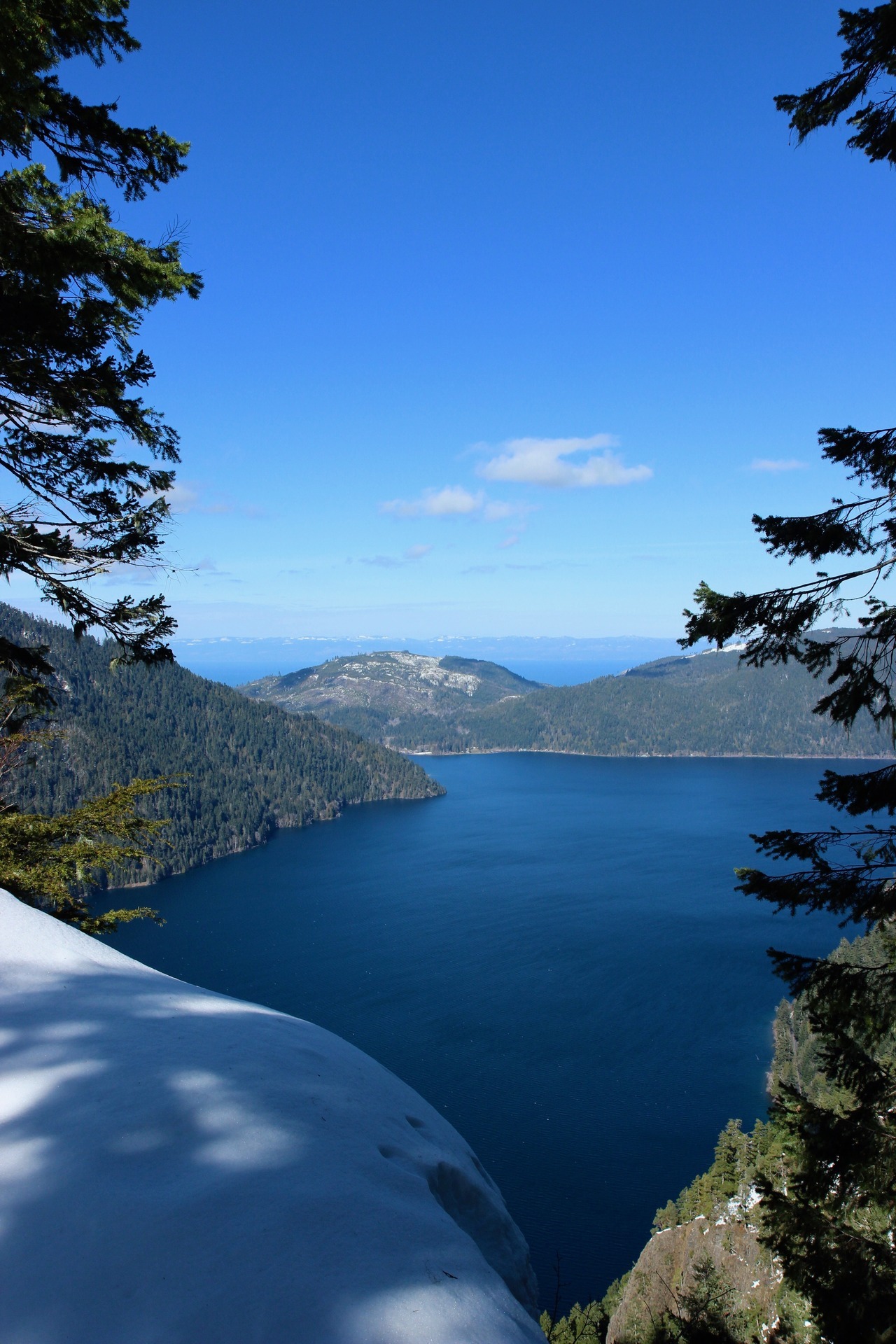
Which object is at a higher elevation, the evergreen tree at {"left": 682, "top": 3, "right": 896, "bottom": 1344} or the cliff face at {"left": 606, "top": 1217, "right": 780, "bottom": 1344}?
the evergreen tree at {"left": 682, "top": 3, "right": 896, "bottom": 1344}

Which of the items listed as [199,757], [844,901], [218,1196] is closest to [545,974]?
[844,901]

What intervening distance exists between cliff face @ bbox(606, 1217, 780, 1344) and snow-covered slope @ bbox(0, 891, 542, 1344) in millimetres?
18175

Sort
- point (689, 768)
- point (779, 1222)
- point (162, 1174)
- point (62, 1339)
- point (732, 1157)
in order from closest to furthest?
point (62, 1339) → point (162, 1174) → point (779, 1222) → point (732, 1157) → point (689, 768)

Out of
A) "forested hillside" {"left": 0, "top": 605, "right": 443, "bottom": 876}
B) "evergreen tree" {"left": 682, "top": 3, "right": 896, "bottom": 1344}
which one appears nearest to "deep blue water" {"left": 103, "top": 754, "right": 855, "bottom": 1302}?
"forested hillside" {"left": 0, "top": 605, "right": 443, "bottom": 876}

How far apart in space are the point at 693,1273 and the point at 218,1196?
2582 cm

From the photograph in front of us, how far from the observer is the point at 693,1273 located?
2103 centimetres

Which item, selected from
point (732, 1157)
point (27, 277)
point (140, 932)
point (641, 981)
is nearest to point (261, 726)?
point (140, 932)

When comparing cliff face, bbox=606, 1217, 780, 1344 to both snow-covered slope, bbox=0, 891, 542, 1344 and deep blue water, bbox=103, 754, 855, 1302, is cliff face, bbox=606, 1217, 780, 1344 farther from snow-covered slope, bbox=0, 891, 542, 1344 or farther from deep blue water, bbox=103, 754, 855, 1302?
snow-covered slope, bbox=0, 891, 542, 1344

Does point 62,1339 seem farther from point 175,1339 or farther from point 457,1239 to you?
point 457,1239

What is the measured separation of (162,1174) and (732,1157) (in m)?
32.4

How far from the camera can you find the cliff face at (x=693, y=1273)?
18.6m

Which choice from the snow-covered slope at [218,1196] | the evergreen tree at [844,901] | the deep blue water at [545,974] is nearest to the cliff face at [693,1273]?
the deep blue water at [545,974]

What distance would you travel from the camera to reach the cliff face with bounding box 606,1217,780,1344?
1859cm

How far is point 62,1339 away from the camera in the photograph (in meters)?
2.23
